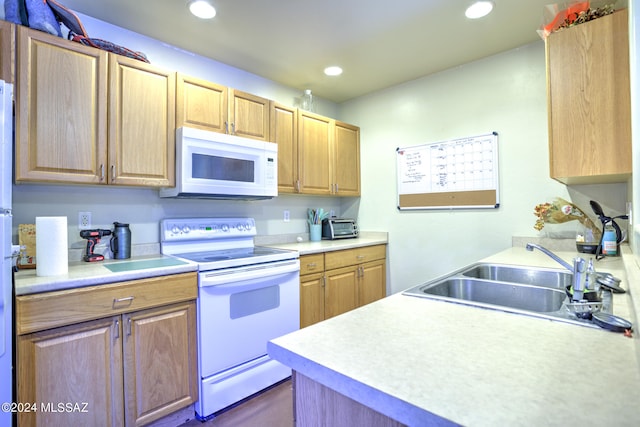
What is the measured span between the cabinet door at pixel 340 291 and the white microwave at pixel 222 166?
2.84 feet

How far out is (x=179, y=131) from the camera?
2.03 metres

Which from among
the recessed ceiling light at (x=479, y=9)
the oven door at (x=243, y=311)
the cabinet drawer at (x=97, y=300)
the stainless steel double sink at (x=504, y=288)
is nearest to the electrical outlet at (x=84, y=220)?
the cabinet drawer at (x=97, y=300)

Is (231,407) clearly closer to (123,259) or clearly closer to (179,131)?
(123,259)

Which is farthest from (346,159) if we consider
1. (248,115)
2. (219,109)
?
(219,109)

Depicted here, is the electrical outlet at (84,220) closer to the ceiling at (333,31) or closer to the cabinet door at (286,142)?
the ceiling at (333,31)

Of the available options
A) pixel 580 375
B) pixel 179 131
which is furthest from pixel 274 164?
pixel 580 375

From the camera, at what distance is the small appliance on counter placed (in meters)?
3.15

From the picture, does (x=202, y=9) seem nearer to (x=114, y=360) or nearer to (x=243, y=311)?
Result: (x=243, y=311)

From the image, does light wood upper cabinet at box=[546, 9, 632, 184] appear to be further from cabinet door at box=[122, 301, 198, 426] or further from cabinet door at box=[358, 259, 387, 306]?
cabinet door at box=[122, 301, 198, 426]

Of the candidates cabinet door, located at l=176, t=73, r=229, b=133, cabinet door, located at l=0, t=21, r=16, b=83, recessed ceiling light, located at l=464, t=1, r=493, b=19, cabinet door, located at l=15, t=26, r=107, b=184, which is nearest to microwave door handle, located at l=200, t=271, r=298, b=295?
cabinet door, located at l=15, t=26, r=107, b=184

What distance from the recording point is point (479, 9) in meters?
1.91

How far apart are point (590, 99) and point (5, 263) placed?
8.58 feet

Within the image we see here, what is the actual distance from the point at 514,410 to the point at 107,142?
2.10 m

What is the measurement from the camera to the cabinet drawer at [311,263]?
7.89 ft
